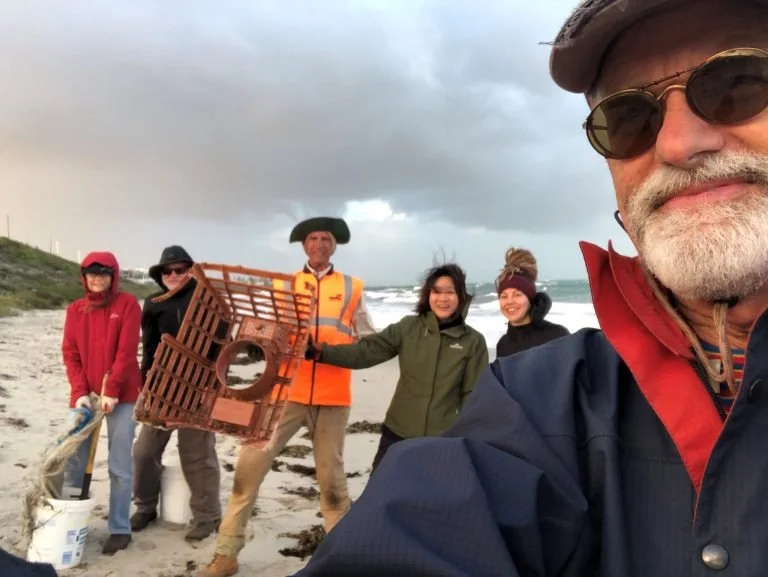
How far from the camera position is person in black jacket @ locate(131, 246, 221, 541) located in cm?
432

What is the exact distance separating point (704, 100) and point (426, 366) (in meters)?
2.88

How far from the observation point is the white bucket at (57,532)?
3.50 metres

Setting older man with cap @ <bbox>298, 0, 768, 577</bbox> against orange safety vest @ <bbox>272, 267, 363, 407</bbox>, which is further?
orange safety vest @ <bbox>272, 267, 363, 407</bbox>

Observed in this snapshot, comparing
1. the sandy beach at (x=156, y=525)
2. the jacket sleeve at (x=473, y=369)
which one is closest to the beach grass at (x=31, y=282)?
the sandy beach at (x=156, y=525)

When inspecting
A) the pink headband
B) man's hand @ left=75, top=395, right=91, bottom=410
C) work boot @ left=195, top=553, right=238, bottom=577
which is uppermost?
the pink headband

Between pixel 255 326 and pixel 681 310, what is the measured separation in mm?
2668

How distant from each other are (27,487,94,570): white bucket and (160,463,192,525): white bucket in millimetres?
916

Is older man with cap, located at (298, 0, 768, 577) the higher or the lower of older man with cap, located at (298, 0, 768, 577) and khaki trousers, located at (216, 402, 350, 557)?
the higher

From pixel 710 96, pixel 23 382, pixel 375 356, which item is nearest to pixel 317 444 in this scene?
pixel 375 356

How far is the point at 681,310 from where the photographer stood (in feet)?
4.28

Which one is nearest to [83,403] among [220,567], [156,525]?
[156,525]

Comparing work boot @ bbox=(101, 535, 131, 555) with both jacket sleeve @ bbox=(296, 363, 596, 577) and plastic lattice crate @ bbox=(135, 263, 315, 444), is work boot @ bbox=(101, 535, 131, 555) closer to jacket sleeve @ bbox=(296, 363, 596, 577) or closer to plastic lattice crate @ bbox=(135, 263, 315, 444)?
plastic lattice crate @ bbox=(135, 263, 315, 444)

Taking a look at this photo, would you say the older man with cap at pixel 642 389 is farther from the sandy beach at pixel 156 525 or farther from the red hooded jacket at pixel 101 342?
the red hooded jacket at pixel 101 342

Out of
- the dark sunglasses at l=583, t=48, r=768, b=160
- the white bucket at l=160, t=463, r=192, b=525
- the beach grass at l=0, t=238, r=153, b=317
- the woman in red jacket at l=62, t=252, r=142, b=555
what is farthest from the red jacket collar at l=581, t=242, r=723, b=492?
the beach grass at l=0, t=238, r=153, b=317
